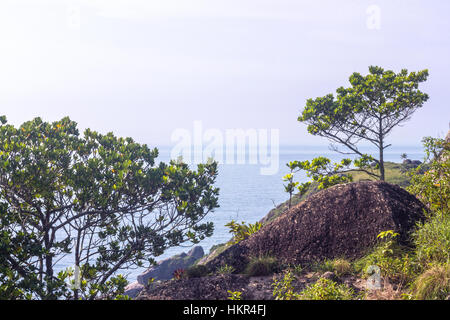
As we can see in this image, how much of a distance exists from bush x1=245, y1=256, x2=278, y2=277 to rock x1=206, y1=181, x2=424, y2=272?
1.54 ft

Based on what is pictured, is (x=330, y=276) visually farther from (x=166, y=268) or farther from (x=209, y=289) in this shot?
(x=166, y=268)

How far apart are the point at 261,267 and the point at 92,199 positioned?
5.19 meters

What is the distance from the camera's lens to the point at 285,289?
9664 mm

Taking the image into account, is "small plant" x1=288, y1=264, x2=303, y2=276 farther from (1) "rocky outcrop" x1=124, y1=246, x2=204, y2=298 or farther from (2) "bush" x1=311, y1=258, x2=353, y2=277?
(1) "rocky outcrop" x1=124, y1=246, x2=204, y2=298

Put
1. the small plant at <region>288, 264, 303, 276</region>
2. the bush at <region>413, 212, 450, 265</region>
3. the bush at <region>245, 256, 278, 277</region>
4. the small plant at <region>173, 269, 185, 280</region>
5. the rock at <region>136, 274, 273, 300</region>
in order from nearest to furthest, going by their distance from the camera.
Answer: the bush at <region>413, 212, 450, 265</region>, the rock at <region>136, 274, 273, 300</region>, the small plant at <region>288, 264, 303, 276</region>, the bush at <region>245, 256, 278, 277</region>, the small plant at <region>173, 269, 185, 280</region>

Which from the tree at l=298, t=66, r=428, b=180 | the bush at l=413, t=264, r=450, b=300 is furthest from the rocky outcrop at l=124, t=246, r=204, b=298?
the bush at l=413, t=264, r=450, b=300

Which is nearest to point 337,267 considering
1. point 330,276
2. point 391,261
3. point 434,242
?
point 330,276

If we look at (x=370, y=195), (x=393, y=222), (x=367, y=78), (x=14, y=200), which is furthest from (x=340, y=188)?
(x=367, y=78)

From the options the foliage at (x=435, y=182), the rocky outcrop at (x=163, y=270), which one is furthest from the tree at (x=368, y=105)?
the rocky outcrop at (x=163, y=270)

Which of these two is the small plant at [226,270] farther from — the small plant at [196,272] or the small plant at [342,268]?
the small plant at [342,268]

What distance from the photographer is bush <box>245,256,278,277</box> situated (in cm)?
1088

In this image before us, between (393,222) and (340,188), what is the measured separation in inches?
83.4

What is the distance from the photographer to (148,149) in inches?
509
